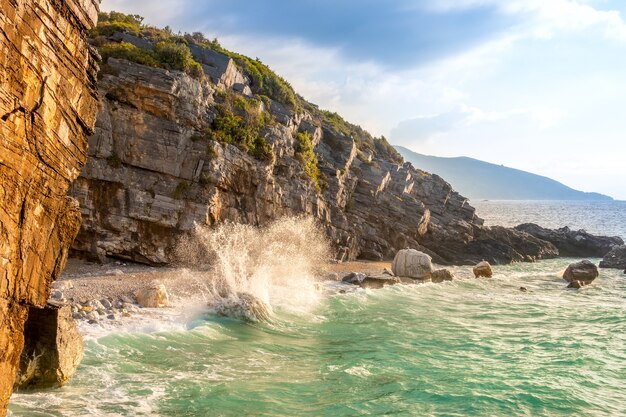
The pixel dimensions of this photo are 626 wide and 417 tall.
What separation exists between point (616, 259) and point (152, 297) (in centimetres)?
4719

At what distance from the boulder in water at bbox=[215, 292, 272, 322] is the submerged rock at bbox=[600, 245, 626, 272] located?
41671mm

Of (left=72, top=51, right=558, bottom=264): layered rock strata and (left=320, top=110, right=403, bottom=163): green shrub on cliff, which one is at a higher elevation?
(left=320, top=110, right=403, bottom=163): green shrub on cliff

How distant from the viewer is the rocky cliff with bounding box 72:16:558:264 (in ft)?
95.2

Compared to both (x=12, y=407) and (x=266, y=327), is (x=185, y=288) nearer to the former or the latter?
(x=266, y=327)

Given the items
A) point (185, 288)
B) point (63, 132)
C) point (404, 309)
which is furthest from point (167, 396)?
point (404, 309)

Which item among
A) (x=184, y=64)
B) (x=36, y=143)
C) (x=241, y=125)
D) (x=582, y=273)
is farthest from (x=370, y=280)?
(x=36, y=143)

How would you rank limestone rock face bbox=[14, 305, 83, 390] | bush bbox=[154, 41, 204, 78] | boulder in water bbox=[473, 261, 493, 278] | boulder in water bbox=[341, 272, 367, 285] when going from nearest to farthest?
limestone rock face bbox=[14, 305, 83, 390], boulder in water bbox=[341, 272, 367, 285], bush bbox=[154, 41, 204, 78], boulder in water bbox=[473, 261, 493, 278]

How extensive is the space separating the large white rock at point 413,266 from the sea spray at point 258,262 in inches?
249

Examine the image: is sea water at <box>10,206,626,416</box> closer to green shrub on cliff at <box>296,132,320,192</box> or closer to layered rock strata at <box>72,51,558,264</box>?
layered rock strata at <box>72,51,558,264</box>

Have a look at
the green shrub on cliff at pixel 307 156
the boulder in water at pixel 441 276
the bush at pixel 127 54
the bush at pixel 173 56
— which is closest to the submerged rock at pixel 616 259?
the boulder in water at pixel 441 276

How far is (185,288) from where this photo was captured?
23.8 meters

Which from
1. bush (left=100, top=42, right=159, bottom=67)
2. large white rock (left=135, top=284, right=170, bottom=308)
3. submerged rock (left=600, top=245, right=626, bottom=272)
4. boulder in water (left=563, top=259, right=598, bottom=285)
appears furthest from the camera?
submerged rock (left=600, top=245, right=626, bottom=272)

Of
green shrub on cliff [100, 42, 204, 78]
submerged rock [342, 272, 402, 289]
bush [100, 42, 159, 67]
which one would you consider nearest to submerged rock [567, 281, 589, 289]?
submerged rock [342, 272, 402, 289]

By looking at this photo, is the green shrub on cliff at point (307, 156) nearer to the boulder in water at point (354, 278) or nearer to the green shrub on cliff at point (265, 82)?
the green shrub on cliff at point (265, 82)
